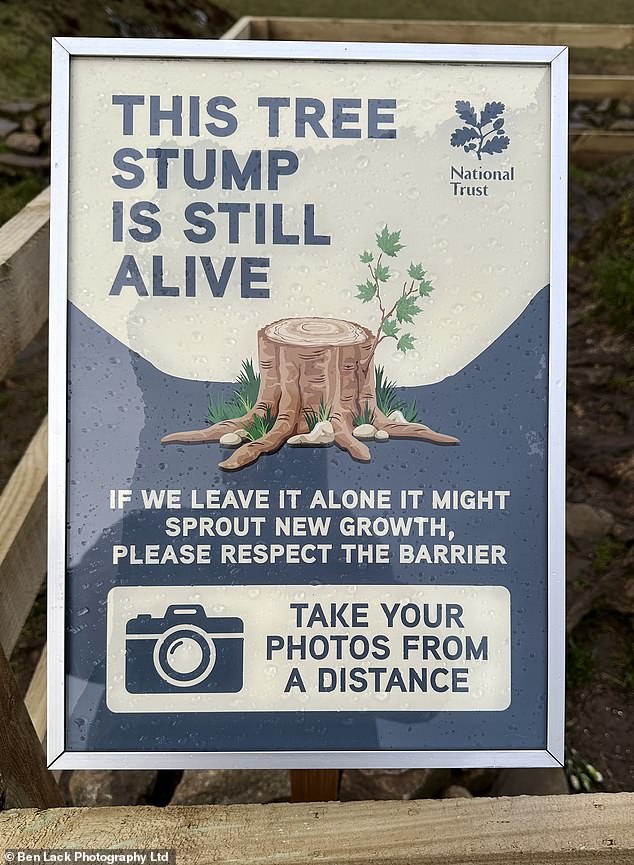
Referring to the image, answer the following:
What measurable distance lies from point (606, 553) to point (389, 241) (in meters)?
1.39

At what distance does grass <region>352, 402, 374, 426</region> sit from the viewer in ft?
3.34

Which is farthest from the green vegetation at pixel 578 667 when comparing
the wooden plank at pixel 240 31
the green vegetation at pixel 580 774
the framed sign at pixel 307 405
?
the wooden plank at pixel 240 31

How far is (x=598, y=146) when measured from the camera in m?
2.71

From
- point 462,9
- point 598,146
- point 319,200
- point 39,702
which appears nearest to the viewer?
point 319,200

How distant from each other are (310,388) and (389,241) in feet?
0.96

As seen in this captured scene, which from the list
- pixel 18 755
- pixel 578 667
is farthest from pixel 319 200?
pixel 578 667

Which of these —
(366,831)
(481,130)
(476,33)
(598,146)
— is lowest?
(366,831)

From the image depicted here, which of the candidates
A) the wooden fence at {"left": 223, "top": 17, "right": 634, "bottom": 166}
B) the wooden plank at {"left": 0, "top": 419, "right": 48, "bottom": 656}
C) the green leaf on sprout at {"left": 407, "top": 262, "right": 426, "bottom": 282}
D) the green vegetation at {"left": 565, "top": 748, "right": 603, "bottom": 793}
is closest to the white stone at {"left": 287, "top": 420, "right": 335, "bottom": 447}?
the green leaf on sprout at {"left": 407, "top": 262, "right": 426, "bottom": 282}

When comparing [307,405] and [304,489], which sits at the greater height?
[307,405]

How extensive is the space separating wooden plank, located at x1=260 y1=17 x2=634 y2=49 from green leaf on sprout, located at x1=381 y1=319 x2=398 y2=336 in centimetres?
201

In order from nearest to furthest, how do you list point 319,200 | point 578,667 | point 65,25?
point 319,200
point 578,667
point 65,25

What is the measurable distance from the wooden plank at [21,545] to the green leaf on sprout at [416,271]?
1005 millimetres

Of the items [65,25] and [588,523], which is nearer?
[588,523]

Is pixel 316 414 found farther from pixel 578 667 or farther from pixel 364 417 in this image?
pixel 578 667
